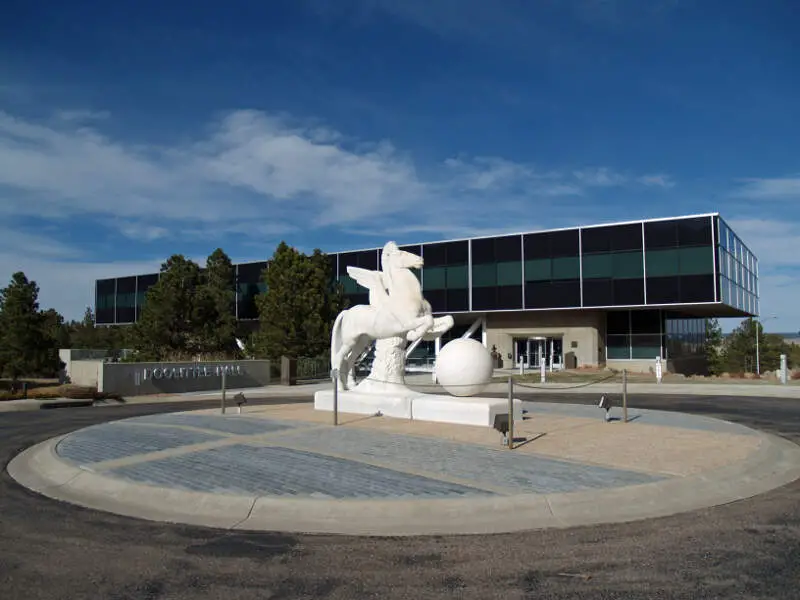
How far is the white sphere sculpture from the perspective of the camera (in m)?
13.4

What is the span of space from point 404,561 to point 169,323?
31.5 metres

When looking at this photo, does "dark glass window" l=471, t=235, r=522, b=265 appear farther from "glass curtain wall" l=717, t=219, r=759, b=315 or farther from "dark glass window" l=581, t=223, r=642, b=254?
"glass curtain wall" l=717, t=219, r=759, b=315

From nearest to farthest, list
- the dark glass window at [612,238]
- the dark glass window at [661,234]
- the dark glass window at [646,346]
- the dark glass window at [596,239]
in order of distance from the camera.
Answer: the dark glass window at [661,234] → the dark glass window at [612,238] → the dark glass window at [596,239] → the dark glass window at [646,346]

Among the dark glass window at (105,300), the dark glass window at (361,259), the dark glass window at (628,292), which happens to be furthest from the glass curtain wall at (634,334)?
the dark glass window at (105,300)

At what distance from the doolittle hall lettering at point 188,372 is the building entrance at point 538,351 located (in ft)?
74.6

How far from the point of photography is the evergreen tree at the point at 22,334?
33.2 meters

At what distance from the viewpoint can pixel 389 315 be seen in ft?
47.7

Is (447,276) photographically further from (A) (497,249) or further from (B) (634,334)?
(B) (634,334)

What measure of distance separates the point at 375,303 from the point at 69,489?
8542mm

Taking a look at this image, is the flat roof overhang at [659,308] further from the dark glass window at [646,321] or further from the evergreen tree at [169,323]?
the evergreen tree at [169,323]

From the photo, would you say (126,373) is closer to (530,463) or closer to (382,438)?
→ (382,438)

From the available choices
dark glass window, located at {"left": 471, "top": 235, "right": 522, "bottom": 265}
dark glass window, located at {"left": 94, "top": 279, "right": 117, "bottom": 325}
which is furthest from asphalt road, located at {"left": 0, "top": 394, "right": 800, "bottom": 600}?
dark glass window, located at {"left": 94, "top": 279, "right": 117, "bottom": 325}

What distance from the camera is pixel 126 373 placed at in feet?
79.2

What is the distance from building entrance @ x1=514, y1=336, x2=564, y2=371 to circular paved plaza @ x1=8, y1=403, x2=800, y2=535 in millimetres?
32108
